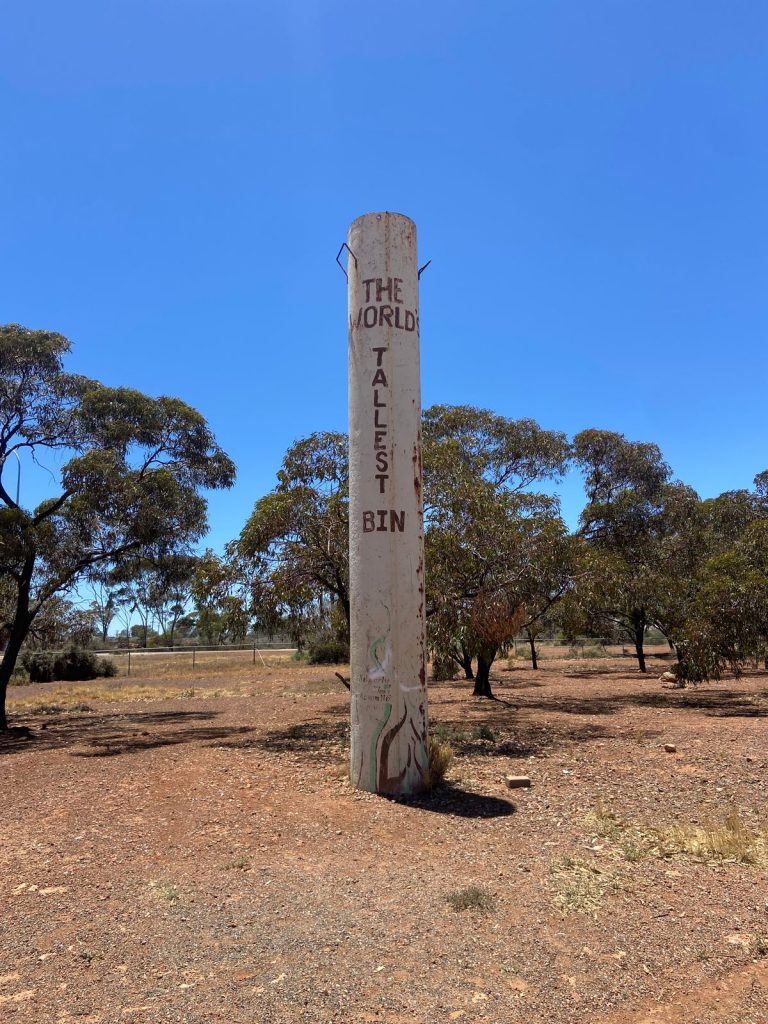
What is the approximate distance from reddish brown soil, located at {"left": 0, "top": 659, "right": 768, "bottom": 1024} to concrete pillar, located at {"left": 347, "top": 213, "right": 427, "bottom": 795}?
77cm

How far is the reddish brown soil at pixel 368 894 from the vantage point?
392 centimetres

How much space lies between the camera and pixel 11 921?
5.12 meters

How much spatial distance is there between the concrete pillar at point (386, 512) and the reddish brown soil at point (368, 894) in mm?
771

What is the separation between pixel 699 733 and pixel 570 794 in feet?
18.2

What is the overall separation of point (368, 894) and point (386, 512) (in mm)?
4380

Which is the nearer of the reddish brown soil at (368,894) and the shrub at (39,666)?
the reddish brown soil at (368,894)

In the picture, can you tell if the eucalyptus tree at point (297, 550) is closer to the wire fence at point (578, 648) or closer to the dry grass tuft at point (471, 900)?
the dry grass tuft at point (471, 900)

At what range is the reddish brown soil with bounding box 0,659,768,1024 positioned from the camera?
392 cm

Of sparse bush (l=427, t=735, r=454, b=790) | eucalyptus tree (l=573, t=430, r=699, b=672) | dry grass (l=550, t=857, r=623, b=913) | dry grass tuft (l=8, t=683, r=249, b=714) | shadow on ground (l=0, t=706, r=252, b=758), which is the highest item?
eucalyptus tree (l=573, t=430, r=699, b=672)

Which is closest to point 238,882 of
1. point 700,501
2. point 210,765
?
point 210,765

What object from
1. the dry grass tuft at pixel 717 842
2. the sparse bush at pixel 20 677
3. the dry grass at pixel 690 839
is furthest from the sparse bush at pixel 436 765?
the sparse bush at pixel 20 677

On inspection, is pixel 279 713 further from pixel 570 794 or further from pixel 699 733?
pixel 570 794

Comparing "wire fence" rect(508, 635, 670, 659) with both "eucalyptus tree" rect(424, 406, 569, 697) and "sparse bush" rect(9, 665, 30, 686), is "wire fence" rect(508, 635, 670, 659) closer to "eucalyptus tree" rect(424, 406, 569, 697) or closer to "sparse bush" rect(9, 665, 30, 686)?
"eucalyptus tree" rect(424, 406, 569, 697)

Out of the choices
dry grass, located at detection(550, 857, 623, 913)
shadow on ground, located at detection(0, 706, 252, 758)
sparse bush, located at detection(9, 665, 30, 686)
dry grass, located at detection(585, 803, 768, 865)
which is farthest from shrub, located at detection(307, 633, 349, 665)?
dry grass, located at detection(550, 857, 623, 913)
